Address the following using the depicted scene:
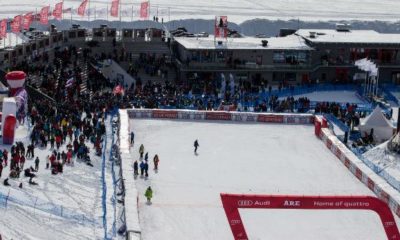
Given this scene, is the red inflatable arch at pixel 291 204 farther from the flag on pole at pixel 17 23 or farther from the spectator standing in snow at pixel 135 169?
A: the flag on pole at pixel 17 23

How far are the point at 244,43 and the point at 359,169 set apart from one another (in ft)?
83.3

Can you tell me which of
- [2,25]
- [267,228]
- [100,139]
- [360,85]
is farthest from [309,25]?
[267,228]

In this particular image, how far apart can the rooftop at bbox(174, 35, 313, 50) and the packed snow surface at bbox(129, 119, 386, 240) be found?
1246 cm

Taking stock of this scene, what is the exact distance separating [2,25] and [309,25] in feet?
113

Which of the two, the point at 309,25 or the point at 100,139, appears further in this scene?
the point at 309,25

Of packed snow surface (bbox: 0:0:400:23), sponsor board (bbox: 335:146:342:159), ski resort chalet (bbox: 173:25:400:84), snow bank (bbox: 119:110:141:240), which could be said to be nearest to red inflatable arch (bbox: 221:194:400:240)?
snow bank (bbox: 119:110:141:240)

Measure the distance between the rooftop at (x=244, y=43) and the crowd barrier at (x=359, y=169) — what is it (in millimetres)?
14198

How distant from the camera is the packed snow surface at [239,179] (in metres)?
34.6

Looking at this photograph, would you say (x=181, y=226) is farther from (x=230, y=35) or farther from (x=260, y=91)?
(x=230, y=35)

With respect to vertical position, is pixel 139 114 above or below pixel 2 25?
below

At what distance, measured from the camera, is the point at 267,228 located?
3462 centimetres

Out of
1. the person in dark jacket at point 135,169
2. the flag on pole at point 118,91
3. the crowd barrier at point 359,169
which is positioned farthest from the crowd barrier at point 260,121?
the flag on pole at point 118,91

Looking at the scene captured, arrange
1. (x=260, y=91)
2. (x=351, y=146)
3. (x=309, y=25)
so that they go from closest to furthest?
(x=351, y=146) < (x=260, y=91) < (x=309, y=25)

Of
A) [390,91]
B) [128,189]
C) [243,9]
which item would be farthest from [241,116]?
[243,9]
